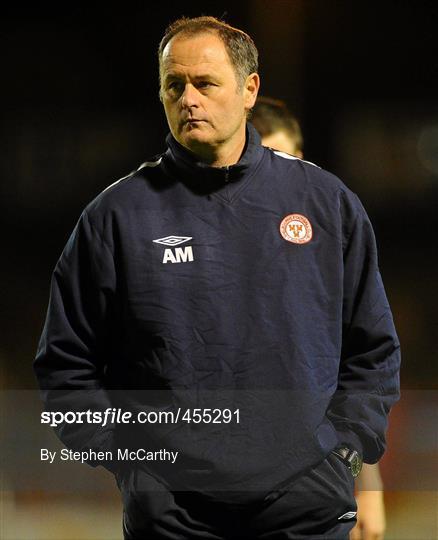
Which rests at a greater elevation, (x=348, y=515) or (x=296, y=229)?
(x=296, y=229)

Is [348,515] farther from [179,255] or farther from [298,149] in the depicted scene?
[298,149]

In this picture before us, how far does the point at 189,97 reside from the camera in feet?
4.46

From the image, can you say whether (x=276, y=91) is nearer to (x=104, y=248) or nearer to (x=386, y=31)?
(x=386, y=31)

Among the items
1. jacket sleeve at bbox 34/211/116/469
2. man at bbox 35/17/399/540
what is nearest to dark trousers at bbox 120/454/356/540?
man at bbox 35/17/399/540

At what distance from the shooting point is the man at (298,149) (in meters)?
1.82

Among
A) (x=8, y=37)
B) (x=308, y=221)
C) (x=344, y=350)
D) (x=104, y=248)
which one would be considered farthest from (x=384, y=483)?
(x=8, y=37)

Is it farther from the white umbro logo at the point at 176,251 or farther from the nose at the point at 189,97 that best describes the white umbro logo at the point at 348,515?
the nose at the point at 189,97

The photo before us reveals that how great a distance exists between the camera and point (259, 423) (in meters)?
1.35

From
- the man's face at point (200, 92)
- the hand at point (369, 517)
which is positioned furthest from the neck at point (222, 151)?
the hand at point (369, 517)

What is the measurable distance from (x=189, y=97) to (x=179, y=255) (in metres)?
0.24

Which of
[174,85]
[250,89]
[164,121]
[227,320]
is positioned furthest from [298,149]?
[227,320]

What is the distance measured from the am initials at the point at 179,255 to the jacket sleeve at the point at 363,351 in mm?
253

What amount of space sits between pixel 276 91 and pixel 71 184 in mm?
513

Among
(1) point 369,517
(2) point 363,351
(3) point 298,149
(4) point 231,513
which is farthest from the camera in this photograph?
(3) point 298,149
